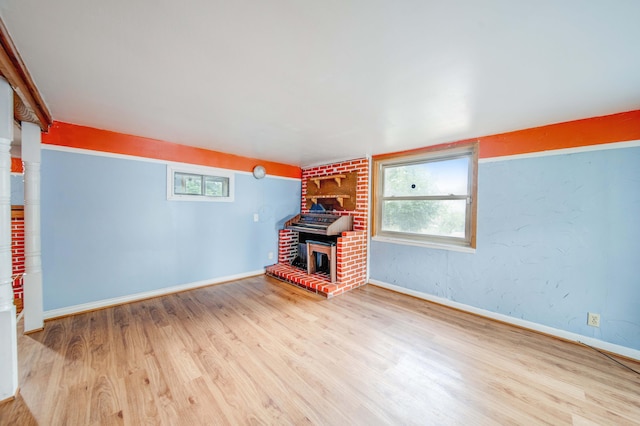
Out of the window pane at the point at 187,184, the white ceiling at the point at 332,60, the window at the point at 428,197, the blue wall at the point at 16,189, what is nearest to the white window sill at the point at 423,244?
the window at the point at 428,197

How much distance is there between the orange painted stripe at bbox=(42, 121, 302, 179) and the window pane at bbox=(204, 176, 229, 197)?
0.22m

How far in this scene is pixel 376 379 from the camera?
1688 millimetres

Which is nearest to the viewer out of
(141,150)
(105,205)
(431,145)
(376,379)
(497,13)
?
(497,13)

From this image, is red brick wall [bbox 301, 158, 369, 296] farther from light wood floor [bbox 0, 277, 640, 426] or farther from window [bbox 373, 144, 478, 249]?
light wood floor [bbox 0, 277, 640, 426]

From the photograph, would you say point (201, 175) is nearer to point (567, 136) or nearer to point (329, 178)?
point (329, 178)

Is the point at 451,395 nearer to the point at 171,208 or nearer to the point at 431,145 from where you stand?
the point at 431,145

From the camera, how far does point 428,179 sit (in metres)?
3.35

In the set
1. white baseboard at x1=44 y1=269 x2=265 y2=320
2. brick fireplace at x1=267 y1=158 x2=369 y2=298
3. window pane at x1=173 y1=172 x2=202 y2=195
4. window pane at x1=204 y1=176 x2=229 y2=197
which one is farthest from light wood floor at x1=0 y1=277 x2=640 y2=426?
window pane at x1=204 y1=176 x2=229 y2=197

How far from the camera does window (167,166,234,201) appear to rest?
327cm

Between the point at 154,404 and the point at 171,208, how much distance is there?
249 centimetres

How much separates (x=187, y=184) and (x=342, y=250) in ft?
8.51

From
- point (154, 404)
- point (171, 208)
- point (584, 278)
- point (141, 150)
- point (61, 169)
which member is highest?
point (141, 150)

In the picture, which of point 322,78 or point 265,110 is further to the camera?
point 265,110

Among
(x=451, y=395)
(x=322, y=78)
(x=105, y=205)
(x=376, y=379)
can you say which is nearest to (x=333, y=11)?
(x=322, y=78)
